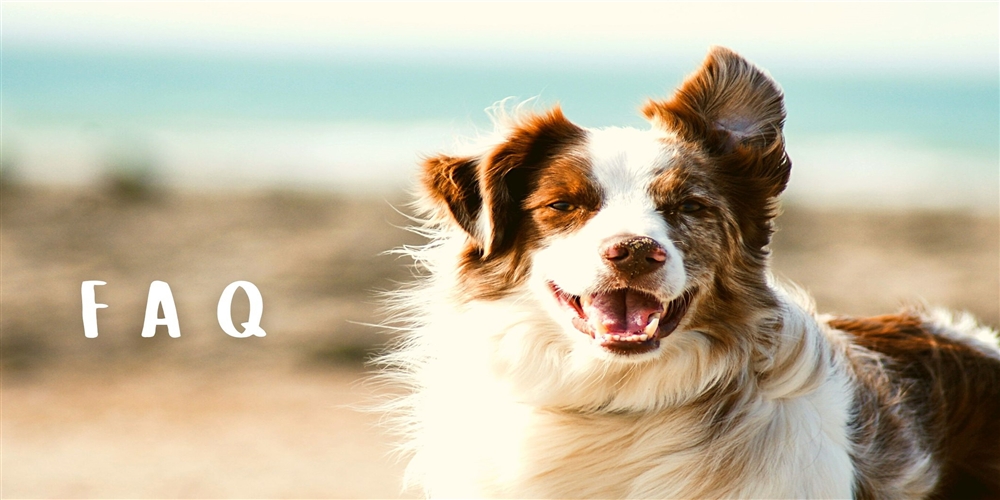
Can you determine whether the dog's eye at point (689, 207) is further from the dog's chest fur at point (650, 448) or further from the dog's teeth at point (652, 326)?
the dog's chest fur at point (650, 448)

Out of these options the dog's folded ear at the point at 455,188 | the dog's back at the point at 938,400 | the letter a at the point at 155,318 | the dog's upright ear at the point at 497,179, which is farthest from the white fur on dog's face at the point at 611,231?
the letter a at the point at 155,318

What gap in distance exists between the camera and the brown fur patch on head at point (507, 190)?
372cm

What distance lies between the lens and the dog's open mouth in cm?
345

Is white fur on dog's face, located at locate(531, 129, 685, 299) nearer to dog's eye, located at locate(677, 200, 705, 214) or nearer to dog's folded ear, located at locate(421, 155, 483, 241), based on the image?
dog's eye, located at locate(677, 200, 705, 214)

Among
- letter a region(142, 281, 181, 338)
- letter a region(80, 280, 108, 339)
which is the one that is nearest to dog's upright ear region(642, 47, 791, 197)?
letter a region(142, 281, 181, 338)

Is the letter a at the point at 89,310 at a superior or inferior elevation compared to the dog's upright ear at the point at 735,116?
inferior

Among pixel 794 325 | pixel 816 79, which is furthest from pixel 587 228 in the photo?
pixel 816 79

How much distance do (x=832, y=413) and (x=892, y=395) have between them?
562mm

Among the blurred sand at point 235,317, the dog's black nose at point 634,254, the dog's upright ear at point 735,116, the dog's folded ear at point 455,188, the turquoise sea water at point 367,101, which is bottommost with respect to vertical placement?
the blurred sand at point 235,317

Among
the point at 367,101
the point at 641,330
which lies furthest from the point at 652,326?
the point at 367,101

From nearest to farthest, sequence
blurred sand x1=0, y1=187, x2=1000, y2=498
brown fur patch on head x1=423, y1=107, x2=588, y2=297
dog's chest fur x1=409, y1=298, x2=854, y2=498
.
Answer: dog's chest fur x1=409, y1=298, x2=854, y2=498
brown fur patch on head x1=423, y1=107, x2=588, y2=297
blurred sand x1=0, y1=187, x2=1000, y2=498

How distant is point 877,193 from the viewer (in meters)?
25.6

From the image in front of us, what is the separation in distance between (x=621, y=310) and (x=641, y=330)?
0.10 metres

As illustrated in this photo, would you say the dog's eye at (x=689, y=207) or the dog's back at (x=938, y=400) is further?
the dog's back at (x=938, y=400)
